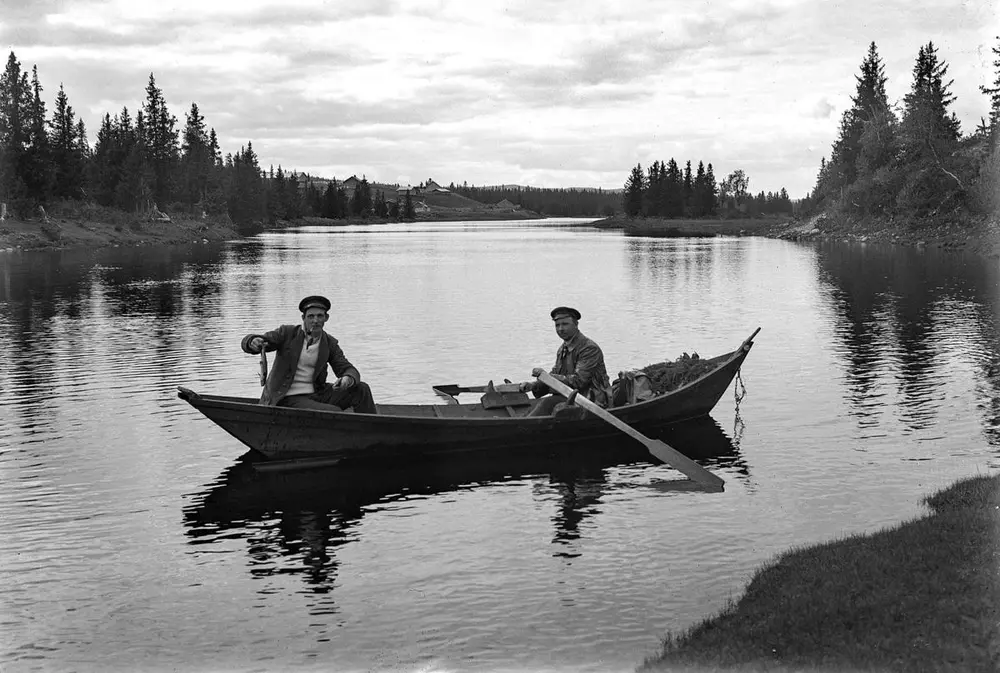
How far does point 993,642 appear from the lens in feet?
27.3

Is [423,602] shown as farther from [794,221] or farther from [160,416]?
[794,221]

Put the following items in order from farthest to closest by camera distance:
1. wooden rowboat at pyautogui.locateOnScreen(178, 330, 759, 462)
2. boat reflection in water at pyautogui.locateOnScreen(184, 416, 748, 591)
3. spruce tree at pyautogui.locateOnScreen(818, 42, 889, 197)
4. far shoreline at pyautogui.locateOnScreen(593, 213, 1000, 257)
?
spruce tree at pyautogui.locateOnScreen(818, 42, 889, 197) < far shoreline at pyautogui.locateOnScreen(593, 213, 1000, 257) < wooden rowboat at pyautogui.locateOnScreen(178, 330, 759, 462) < boat reflection in water at pyautogui.locateOnScreen(184, 416, 748, 591)

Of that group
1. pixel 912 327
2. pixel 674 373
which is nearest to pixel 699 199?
pixel 912 327

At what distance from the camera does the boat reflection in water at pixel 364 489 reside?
1367 cm

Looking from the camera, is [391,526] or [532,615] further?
[391,526]

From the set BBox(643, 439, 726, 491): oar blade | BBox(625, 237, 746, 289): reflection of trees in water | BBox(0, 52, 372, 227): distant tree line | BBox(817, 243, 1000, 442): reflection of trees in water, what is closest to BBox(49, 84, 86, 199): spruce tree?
BBox(0, 52, 372, 227): distant tree line

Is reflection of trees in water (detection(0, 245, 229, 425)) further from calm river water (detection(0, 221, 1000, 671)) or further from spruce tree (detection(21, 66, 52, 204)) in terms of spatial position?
spruce tree (detection(21, 66, 52, 204))

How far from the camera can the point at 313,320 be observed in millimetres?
16469

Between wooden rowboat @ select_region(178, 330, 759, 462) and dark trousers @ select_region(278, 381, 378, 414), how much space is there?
1.43 ft

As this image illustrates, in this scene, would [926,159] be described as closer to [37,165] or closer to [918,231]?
[918,231]

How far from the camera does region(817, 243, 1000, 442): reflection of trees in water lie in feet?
76.2

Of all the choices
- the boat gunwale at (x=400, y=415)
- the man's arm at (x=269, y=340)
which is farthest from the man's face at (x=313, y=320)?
the boat gunwale at (x=400, y=415)

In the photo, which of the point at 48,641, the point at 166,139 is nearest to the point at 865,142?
the point at 166,139

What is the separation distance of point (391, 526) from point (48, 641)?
203 inches
